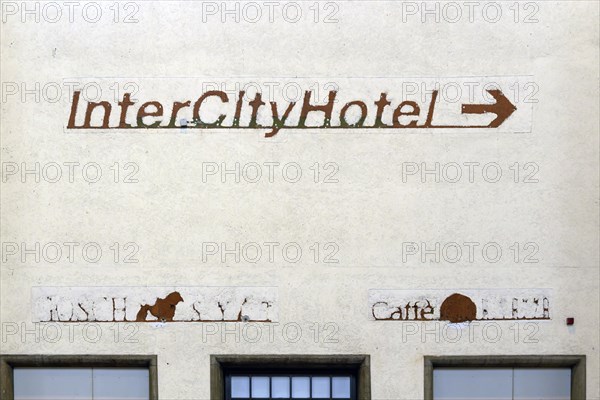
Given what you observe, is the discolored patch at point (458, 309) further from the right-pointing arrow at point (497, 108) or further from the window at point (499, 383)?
the right-pointing arrow at point (497, 108)

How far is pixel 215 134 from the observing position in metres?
3.86

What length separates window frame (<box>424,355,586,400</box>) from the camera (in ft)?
12.6

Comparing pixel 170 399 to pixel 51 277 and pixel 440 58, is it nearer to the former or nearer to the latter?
pixel 51 277

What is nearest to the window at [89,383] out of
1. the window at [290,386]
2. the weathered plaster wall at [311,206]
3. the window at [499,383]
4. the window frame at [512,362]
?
the weathered plaster wall at [311,206]

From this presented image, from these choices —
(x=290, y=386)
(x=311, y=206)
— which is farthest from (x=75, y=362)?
(x=311, y=206)

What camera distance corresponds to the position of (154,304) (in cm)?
388

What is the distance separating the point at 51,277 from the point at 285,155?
63.0 inches

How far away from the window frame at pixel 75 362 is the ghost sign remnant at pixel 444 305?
139 cm

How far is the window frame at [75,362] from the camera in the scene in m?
3.86

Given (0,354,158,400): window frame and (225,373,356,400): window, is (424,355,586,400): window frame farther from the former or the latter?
(0,354,158,400): window frame

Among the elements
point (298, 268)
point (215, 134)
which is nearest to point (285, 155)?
point (215, 134)

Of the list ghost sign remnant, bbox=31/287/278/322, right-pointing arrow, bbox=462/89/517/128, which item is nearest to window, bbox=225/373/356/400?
ghost sign remnant, bbox=31/287/278/322

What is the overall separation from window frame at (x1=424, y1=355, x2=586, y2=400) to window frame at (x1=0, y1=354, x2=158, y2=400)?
1.64 meters

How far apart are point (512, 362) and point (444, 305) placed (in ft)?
1.73
